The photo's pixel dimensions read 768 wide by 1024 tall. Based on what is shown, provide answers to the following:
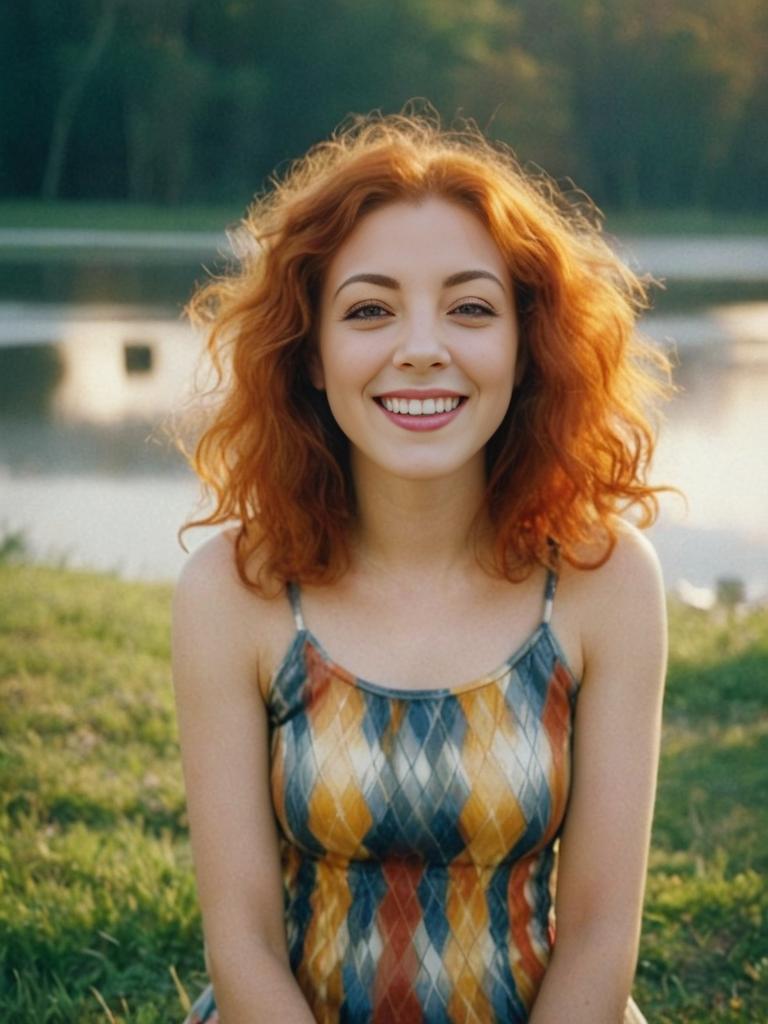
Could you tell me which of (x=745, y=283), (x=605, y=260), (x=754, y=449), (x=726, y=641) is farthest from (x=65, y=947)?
(x=745, y=283)

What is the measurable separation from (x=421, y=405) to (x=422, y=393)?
0.06 feet

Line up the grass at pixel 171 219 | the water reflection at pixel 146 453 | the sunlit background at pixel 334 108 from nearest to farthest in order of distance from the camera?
1. the water reflection at pixel 146 453
2. the sunlit background at pixel 334 108
3. the grass at pixel 171 219

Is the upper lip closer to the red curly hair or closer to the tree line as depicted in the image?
the red curly hair

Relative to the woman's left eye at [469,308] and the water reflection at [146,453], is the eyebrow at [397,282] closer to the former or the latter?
the woman's left eye at [469,308]

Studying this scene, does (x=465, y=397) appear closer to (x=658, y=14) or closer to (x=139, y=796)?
(x=139, y=796)

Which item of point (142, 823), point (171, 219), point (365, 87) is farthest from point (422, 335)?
point (365, 87)

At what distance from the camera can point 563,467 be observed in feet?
7.38

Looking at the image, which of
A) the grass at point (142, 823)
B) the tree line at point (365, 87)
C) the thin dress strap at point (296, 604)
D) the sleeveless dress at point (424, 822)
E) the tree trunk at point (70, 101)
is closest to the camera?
the sleeveless dress at point (424, 822)

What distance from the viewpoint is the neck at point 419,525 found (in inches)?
86.5

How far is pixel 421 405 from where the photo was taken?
2068 mm

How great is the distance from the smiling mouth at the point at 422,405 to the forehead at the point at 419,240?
0.18m

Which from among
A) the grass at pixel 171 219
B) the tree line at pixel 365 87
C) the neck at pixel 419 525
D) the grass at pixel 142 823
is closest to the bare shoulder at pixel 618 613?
the neck at pixel 419 525

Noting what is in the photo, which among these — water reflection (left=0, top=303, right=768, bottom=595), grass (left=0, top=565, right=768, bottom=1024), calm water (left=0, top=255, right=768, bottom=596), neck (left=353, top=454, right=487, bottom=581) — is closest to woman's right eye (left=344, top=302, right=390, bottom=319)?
neck (left=353, top=454, right=487, bottom=581)

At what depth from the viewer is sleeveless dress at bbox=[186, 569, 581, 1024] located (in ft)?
6.62
